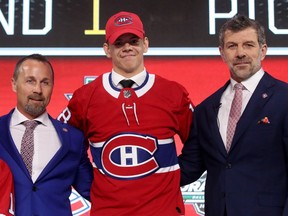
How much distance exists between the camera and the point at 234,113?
5.68 ft

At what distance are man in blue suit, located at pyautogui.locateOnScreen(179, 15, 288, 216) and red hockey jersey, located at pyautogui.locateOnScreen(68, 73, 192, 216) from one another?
0.14 metres

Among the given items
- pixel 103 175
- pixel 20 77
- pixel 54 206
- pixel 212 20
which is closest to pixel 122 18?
pixel 20 77

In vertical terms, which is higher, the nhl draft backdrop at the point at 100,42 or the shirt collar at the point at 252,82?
the nhl draft backdrop at the point at 100,42

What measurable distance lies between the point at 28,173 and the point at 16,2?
4.25 ft

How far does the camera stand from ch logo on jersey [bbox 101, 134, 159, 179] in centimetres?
173

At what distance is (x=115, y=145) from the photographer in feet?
5.72

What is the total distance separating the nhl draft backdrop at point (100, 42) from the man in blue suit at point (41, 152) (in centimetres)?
79

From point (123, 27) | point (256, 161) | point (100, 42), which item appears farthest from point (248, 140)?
point (100, 42)

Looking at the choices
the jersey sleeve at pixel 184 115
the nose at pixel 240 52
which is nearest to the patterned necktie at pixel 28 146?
the jersey sleeve at pixel 184 115

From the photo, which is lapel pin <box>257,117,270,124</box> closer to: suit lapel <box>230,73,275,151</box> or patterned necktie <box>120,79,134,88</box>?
suit lapel <box>230,73,275,151</box>

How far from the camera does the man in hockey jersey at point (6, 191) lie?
1559mm

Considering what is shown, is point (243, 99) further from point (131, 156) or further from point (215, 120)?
point (131, 156)

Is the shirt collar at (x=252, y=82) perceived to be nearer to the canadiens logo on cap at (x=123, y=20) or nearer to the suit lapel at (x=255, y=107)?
the suit lapel at (x=255, y=107)

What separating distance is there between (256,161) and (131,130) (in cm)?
44
